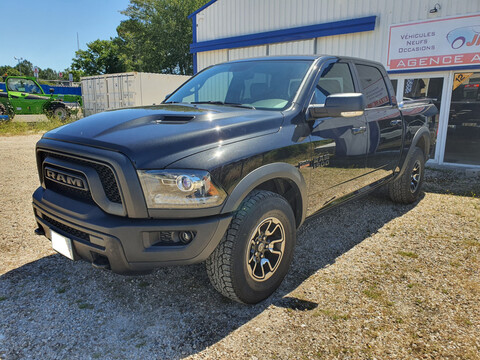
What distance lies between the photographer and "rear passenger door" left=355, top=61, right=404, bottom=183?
373 centimetres

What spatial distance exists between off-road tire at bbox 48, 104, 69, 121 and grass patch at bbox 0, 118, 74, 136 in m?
0.93

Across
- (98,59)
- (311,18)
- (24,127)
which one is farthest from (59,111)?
(98,59)

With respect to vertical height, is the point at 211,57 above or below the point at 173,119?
above

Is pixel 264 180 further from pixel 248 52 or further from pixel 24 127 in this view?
pixel 24 127

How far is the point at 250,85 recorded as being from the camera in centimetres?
327

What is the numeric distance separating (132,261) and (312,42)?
31.4 feet

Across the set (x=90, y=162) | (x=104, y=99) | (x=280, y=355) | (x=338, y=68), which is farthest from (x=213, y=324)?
(x=104, y=99)

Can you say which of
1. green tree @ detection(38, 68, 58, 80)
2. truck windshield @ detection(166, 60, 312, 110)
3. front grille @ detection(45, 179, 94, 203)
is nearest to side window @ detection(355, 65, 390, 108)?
truck windshield @ detection(166, 60, 312, 110)

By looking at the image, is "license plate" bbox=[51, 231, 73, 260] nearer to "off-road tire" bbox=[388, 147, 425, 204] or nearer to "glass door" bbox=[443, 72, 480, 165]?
"off-road tire" bbox=[388, 147, 425, 204]

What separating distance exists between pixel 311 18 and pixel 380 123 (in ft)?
24.3

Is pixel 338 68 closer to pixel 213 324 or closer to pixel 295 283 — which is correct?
pixel 295 283

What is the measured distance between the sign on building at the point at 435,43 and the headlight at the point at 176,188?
7993 mm

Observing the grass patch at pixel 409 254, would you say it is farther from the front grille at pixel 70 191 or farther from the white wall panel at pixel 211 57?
the white wall panel at pixel 211 57

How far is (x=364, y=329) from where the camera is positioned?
2.38 metres
